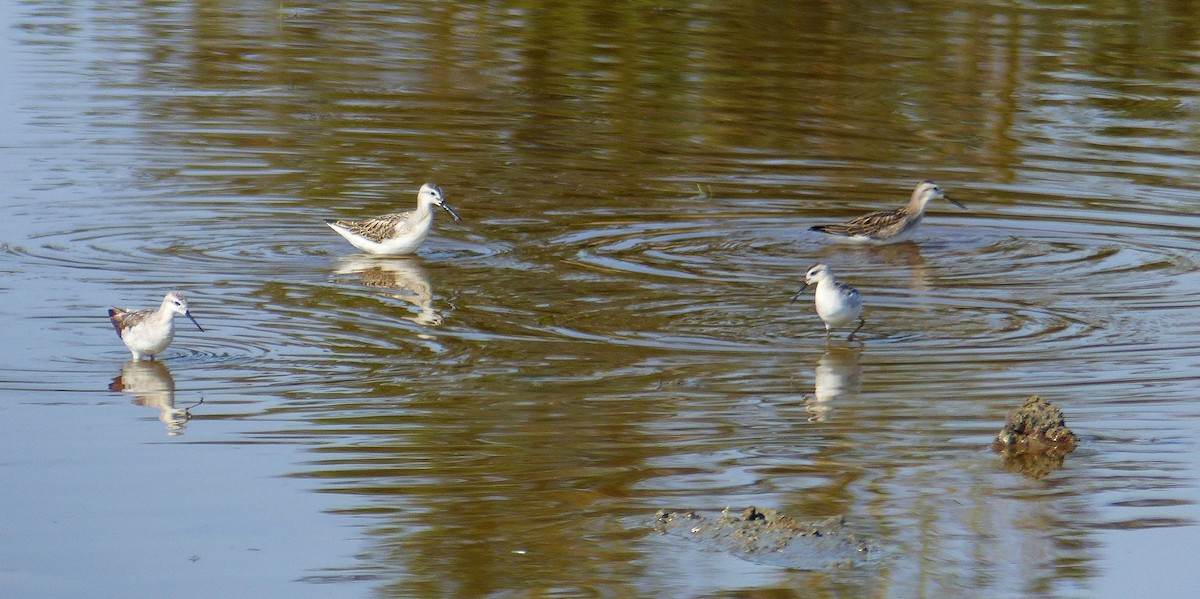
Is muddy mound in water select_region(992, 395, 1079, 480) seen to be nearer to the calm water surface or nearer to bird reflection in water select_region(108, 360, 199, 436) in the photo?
the calm water surface

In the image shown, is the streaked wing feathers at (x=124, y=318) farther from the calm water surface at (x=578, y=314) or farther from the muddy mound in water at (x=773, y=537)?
the muddy mound in water at (x=773, y=537)

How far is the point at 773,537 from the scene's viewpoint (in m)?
7.62

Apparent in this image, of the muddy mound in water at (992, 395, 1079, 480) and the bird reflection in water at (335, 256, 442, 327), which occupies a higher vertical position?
the muddy mound in water at (992, 395, 1079, 480)

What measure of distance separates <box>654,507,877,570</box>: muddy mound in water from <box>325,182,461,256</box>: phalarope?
6.85 m

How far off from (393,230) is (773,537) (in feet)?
24.2

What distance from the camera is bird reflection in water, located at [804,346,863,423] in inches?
392

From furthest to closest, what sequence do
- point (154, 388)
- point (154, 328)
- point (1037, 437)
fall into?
point (154, 328) → point (154, 388) → point (1037, 437)

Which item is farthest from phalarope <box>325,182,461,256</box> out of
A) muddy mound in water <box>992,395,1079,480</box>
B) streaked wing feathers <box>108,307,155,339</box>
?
muddy mound in water <box>992,395,1079,480</box>

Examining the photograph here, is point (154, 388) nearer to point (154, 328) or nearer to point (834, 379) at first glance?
point (154, 328)

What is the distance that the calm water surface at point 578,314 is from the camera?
7.77 metres

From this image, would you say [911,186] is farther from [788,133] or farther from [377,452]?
[377,452]

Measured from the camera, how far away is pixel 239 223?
14.8 metres

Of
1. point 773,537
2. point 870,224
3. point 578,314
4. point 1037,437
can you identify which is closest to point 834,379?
point 1037,437

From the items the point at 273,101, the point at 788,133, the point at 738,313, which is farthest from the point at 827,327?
the point at 273,101
